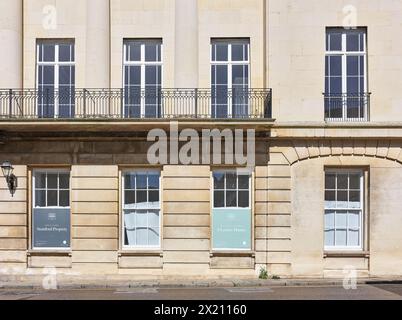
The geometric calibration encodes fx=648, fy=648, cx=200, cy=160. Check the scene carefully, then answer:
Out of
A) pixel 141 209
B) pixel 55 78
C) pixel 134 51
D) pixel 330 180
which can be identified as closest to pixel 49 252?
pixel 141 209

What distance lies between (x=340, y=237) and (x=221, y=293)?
556 cm

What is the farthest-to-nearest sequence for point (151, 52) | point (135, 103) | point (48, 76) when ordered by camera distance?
point (48, 76) → point (151, 52) → point (135, 103)

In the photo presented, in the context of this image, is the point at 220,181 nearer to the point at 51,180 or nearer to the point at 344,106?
the point at 344,106

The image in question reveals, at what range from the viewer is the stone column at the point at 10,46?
21031 millimetres

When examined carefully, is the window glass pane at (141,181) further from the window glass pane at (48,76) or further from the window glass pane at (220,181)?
the window glass pane at (48,76)

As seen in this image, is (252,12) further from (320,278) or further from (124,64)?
(320,278)

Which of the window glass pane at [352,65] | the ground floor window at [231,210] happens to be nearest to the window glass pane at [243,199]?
the ground floor window at [231,210]

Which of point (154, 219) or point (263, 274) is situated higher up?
point (154, 219)

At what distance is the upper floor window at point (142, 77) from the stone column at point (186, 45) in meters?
0.82

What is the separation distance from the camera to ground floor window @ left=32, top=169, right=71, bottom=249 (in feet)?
69.5

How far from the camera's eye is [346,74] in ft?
69.5

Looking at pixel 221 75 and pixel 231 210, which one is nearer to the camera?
pixel 231 210

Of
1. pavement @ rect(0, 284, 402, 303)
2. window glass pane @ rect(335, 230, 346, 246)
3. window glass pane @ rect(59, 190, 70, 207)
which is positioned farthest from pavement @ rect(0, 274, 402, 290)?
window glass pane @ rect(59, 190, 70, 207)

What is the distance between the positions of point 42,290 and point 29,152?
4691 mm
